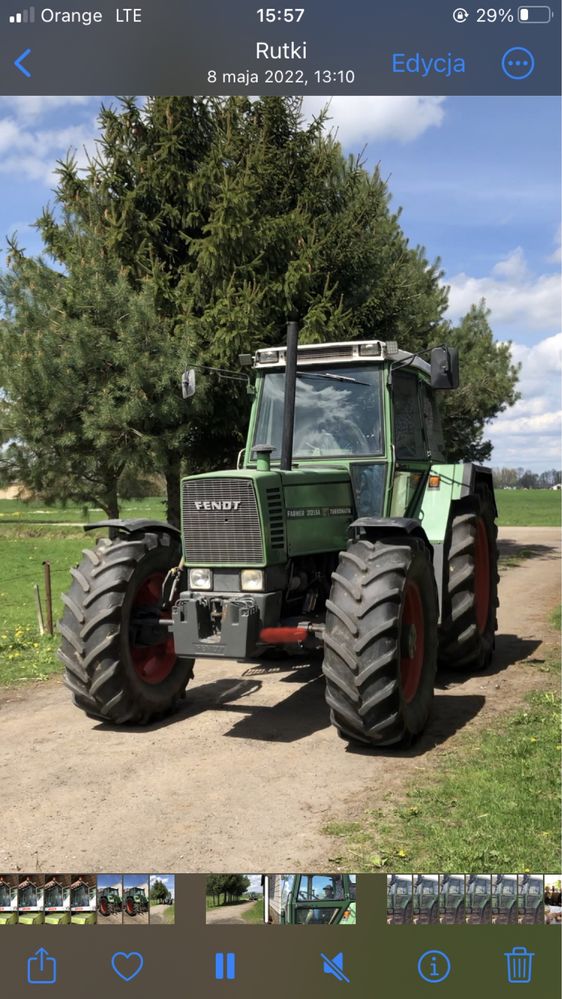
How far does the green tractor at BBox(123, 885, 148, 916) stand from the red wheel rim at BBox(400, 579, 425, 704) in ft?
10.4

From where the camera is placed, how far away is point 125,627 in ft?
21.4

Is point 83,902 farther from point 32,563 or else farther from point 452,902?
point 32,563

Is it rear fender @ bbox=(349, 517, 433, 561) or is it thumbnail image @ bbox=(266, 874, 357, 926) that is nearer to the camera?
thumbnail image @ bbox=(266, 874, 357, 926)

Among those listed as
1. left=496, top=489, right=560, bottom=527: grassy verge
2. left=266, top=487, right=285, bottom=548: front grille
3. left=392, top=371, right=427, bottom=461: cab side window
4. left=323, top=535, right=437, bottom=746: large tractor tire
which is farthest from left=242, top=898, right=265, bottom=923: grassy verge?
left=496, top=489, right=560, bottom=527: grassy verge

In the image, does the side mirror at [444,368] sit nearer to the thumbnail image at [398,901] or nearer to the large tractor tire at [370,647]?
the large tractor tire at [370,647]

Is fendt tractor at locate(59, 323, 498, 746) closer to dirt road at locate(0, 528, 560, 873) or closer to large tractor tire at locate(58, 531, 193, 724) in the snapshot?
large tractor tire at locate(58, 531, 193, 724)

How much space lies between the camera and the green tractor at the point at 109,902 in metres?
3.07

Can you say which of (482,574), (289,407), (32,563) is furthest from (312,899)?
(32,563)

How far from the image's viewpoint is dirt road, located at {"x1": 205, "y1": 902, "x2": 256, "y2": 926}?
3023 mm

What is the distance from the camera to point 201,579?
21.5ft

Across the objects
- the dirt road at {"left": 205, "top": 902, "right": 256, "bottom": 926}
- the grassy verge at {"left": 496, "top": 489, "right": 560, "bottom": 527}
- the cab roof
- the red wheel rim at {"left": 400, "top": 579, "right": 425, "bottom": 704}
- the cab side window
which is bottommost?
the grassy verge at {"left": 496, "top": 489, "right": 560, "bottom": 527}

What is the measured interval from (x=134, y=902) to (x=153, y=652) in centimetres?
412

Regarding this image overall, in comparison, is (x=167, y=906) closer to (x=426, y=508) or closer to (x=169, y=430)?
(x=426, y=508)

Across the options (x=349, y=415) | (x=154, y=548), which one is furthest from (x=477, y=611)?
(x=154, y=548)
